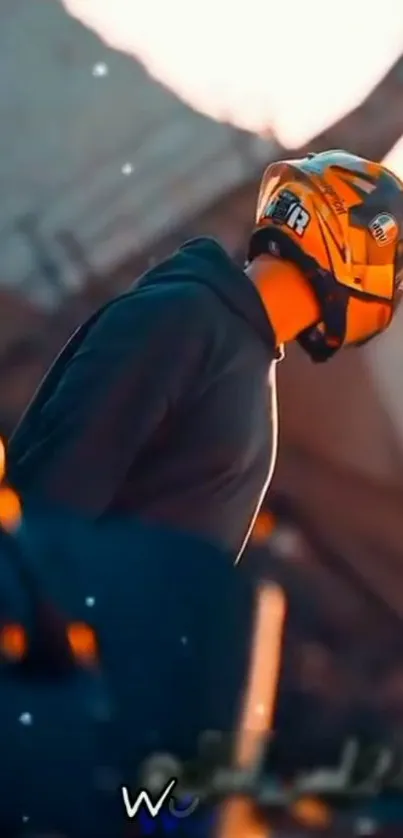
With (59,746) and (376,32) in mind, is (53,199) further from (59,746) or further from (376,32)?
(59,746)

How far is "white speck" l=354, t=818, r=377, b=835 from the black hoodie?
0.78 feet

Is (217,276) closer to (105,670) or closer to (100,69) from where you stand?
(100,69)

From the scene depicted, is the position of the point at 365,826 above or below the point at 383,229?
below

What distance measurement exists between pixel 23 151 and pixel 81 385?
22 centimetres

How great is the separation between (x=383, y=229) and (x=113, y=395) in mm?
263

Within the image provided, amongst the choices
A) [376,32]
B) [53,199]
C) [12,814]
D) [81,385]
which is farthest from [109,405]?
[376,32]

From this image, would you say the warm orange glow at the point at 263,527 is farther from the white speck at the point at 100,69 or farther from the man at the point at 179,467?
the white speck at the point at 100,69

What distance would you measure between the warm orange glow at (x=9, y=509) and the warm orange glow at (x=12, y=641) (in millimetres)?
72

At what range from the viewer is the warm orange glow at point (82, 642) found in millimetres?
977

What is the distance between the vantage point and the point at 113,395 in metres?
0.97

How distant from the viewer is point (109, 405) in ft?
3.18

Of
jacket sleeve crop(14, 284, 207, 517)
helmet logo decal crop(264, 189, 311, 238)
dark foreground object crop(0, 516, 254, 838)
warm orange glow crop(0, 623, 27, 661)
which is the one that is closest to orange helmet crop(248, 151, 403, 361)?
helmet logo decal crop(264, 189, 311, 238)

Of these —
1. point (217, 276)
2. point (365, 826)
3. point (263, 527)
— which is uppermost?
point (217, 276)

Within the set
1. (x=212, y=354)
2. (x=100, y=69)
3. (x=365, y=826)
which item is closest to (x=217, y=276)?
(x=212, y=354)
